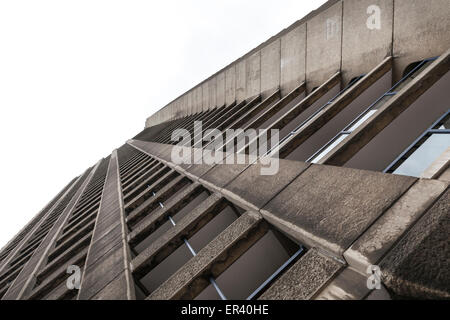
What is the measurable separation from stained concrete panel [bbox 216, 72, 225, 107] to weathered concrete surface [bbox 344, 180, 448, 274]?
20.7 m

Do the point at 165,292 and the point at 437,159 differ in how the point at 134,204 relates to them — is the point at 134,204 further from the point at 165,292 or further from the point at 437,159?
the point at 437,159

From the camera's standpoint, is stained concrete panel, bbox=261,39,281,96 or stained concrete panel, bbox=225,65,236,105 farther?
stained concrete panel, bbox=225,65,236,105

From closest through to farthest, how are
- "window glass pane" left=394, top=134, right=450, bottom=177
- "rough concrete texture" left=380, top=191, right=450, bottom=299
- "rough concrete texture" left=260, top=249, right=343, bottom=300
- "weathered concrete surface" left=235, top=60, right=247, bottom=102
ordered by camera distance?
"rough concrete texture" left=380, top=191, right=450, bottom=299
"rough concrete texture" left=260, top=249, right=343, bottom=300
"window glass pane" left=394, top=134, right=450, bottom=177
"weathered concrete surface" left=235, top=60, right=247, bottom=102

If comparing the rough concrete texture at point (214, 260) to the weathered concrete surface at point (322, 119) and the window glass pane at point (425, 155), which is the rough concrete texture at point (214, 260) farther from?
the window glass pane at point (425, 155)

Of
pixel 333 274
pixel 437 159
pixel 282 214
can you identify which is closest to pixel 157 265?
pixel 282 214

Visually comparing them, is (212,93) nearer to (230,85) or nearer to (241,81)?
(230,85)

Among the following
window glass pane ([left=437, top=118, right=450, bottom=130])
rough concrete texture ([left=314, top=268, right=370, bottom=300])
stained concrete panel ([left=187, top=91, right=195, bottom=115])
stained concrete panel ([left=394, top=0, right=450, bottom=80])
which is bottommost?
stained concrete panel ([left=187, top=91, right=195, bottom=115])

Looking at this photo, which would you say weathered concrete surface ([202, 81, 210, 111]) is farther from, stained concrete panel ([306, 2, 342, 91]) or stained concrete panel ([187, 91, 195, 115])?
stained concrete panel ([306, 2, 342, 91])

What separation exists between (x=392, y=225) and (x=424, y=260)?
642 mm

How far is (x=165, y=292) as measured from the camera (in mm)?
5133

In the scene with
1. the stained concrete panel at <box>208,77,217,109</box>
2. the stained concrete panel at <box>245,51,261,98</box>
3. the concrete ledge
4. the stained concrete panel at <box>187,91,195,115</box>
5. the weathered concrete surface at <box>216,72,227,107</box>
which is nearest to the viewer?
the concrete ledge

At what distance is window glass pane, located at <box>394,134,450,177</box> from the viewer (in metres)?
4.62

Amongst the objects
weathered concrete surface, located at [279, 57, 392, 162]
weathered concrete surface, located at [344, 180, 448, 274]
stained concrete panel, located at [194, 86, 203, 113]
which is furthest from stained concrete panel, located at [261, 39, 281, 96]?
stained concrete panel, located at [194, 86, 203, 113]

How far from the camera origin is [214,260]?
487 centimetres
